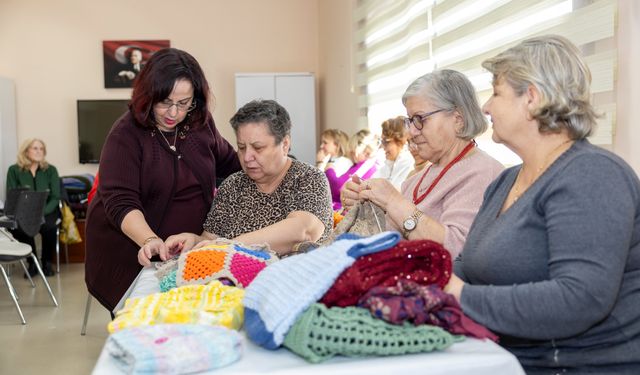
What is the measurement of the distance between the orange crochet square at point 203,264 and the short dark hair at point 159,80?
785 mm

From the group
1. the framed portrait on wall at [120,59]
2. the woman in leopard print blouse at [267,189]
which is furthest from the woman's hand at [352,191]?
the framed portrait on wall at [120,59]

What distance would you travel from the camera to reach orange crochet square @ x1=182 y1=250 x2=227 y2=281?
1.70 meters

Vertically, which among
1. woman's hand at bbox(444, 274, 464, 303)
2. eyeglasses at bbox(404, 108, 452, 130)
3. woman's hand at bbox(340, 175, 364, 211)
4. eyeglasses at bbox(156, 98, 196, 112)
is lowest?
woman's hand at bbox(444, 274, 464, 303)

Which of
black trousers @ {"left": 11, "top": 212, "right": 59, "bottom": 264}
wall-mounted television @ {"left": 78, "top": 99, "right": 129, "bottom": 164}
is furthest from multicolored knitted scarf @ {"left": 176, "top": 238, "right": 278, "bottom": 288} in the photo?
wall-mounted television @ {"left": 78, "top": 99, "right": 129, "bottom": 164}

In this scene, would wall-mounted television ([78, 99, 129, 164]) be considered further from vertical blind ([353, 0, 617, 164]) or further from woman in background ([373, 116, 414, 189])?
woman in background ([373, 116, 414, 189])

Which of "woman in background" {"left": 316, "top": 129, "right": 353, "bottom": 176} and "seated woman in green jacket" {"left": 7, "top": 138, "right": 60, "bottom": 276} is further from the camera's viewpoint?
"seated woman in green jacket" {"left": 7, "top": 138, "right": 60, "bottom": 276}

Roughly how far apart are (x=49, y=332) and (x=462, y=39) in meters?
3.29

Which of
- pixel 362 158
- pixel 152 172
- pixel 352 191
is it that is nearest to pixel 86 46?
pixel 362 158

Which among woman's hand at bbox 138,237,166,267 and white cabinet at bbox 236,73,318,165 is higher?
white cabinet at bbox 236,73,318,165

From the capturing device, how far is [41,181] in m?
7.64

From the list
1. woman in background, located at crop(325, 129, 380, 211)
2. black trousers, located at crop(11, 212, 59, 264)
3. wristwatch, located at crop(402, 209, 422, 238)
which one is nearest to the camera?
wristwatch, located at crop(402, 209, 422, 238)

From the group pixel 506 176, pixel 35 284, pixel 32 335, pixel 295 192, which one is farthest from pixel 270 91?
pixel 506 176

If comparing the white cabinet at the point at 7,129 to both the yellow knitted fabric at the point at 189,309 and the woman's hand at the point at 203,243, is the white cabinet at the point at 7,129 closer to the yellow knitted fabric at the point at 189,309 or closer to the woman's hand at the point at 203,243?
the woman's hand at the point at 203,243

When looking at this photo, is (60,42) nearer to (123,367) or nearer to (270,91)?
(270,91)
